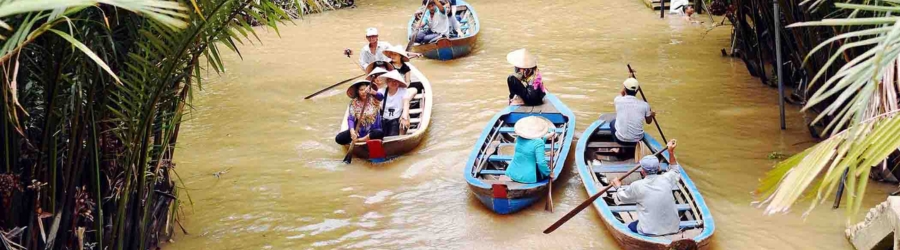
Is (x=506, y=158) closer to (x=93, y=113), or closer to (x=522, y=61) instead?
(x=522, y=61)

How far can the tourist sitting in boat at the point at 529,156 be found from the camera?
7.01 meters

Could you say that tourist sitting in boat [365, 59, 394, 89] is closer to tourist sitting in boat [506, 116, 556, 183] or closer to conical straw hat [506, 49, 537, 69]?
conical straw hat [506, 49, 537, 69]

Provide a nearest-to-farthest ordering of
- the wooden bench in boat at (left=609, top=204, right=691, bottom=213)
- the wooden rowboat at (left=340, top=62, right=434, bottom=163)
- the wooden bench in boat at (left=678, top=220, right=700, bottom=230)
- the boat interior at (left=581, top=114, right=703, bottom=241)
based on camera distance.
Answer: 1. the wooden bench in boat at (left=678, top=220, right=700, bottom=230)
2. the boat interior at (left=581, top=114, right=703, bottom=241)
3. the wooden bench in boat at (left=609, top=204, right=691, bottom=213)
4. the wooden rowboat at (left=340, top=62, right=434, bottom=163)

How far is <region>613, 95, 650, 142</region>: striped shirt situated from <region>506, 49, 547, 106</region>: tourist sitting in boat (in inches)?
53.8

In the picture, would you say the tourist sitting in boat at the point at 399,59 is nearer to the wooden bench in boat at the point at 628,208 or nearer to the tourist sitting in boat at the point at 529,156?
the tourist sitting in boat at the point at 529,156

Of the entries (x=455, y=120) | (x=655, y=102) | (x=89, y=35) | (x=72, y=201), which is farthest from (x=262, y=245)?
(x=655, y=102)

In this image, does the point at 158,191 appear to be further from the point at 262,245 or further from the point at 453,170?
the point at 453,170

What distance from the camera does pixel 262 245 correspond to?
6.71m

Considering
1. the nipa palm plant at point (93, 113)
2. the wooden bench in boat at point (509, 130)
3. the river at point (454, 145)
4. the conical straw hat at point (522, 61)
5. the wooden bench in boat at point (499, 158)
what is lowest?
the river at point (454, 145)

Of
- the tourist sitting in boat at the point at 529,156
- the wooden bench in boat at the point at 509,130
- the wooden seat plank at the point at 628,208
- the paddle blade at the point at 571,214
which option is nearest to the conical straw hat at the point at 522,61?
the wooden bench in boat at the point at 509,130

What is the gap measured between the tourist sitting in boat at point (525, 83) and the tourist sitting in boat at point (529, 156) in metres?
1.98

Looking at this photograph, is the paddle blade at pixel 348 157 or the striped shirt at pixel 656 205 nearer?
the striped shirt at pixel 656 205

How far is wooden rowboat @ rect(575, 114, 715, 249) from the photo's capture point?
591 cm

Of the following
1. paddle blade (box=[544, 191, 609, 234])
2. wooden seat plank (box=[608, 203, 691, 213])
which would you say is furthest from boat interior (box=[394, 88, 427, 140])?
wooden seat plank (box=[608, 203, 691, 213])
